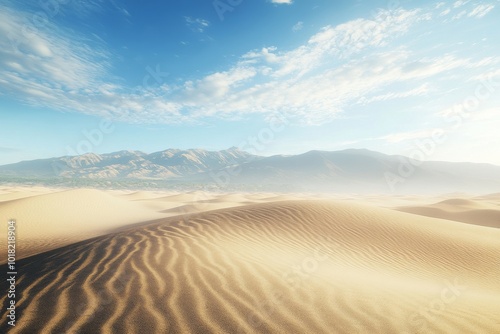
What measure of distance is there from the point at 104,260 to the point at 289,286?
3.64 metres

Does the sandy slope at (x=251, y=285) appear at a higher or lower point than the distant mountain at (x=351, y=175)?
higher

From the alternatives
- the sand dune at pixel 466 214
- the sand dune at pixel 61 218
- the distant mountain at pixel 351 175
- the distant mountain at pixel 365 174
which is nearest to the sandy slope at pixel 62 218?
the sand dune at pixel 61 218

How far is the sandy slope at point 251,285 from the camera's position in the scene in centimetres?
294

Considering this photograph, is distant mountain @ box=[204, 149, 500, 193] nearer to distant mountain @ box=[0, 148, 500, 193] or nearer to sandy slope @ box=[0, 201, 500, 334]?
distant mountain @ box=[0, 148, 500, 193]

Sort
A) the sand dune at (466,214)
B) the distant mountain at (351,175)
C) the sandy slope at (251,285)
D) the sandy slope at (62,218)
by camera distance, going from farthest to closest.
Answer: the distant mountain at (351,175)
the sand dune at (466,214)
the sandy slope at (62,218)
the sandy slope at (251,285)

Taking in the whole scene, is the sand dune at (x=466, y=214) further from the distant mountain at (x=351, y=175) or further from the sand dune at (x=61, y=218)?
the distant mountain at (x=351, y=175)

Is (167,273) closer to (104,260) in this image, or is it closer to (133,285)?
(133,285)

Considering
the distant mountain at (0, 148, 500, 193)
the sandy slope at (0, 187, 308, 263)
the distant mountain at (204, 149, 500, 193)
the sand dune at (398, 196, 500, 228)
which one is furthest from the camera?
the distant mountain at (204, 149, 500, 193)

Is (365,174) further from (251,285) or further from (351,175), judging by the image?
(251,285)

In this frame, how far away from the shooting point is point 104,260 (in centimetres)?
482

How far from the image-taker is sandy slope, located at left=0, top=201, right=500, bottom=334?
294 cm

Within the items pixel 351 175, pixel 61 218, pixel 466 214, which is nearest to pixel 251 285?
pixel 61 218

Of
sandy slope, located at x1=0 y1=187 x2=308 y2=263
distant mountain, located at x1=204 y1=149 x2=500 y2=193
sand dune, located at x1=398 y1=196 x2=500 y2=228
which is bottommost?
distant mountain, located at x1=204 y1=149 x2=500 y2=193

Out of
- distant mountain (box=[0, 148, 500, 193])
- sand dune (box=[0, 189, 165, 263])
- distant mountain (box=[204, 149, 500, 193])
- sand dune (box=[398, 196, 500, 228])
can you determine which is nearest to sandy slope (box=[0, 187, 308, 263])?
sand dune (box=[0, 189, 165, 263])
